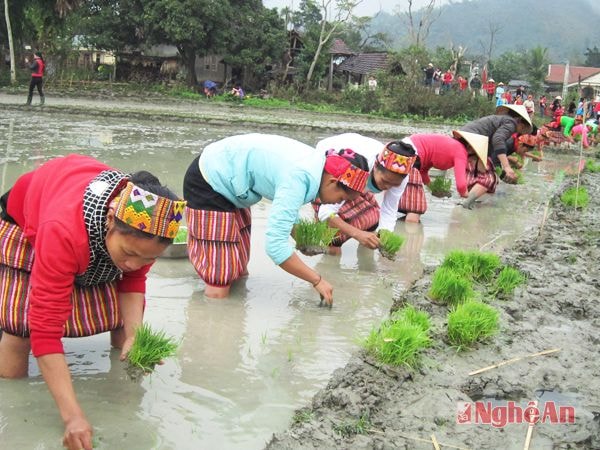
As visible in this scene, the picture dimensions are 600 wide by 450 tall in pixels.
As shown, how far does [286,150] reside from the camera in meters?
3.81

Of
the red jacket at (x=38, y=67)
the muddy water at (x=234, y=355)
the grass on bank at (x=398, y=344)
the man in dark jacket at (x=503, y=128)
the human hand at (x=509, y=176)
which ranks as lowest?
the muddy water at (x=234, y=355)

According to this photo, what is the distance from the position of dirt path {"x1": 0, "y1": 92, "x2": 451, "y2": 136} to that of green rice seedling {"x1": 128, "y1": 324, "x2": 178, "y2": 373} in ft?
50.6

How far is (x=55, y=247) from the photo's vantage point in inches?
89.5

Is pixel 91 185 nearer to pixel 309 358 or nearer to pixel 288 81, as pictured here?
pixel 309 358

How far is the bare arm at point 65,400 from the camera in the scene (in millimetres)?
2268

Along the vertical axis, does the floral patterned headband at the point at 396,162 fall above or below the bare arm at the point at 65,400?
above

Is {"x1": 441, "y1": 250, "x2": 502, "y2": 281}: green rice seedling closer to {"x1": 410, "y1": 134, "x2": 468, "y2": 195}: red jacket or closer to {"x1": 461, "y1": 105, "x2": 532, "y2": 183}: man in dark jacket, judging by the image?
{"x1": 410, "y1": 134, "x2": 468, "y2": 195}: red jacket

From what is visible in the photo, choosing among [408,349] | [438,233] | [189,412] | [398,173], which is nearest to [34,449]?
[189,412]

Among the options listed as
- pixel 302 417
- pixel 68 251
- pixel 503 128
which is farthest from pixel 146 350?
pixel 503 128

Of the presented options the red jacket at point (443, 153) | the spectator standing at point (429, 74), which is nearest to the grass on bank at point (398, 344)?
the red jacket at point (443, 153)

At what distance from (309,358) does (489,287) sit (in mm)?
1660

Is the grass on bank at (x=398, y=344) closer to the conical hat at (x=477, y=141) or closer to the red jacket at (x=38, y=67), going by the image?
the conical hat at (x=477, y=141)

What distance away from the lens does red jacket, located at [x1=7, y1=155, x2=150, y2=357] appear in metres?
2.27

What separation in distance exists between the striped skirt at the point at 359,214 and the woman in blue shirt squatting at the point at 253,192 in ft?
3.90
